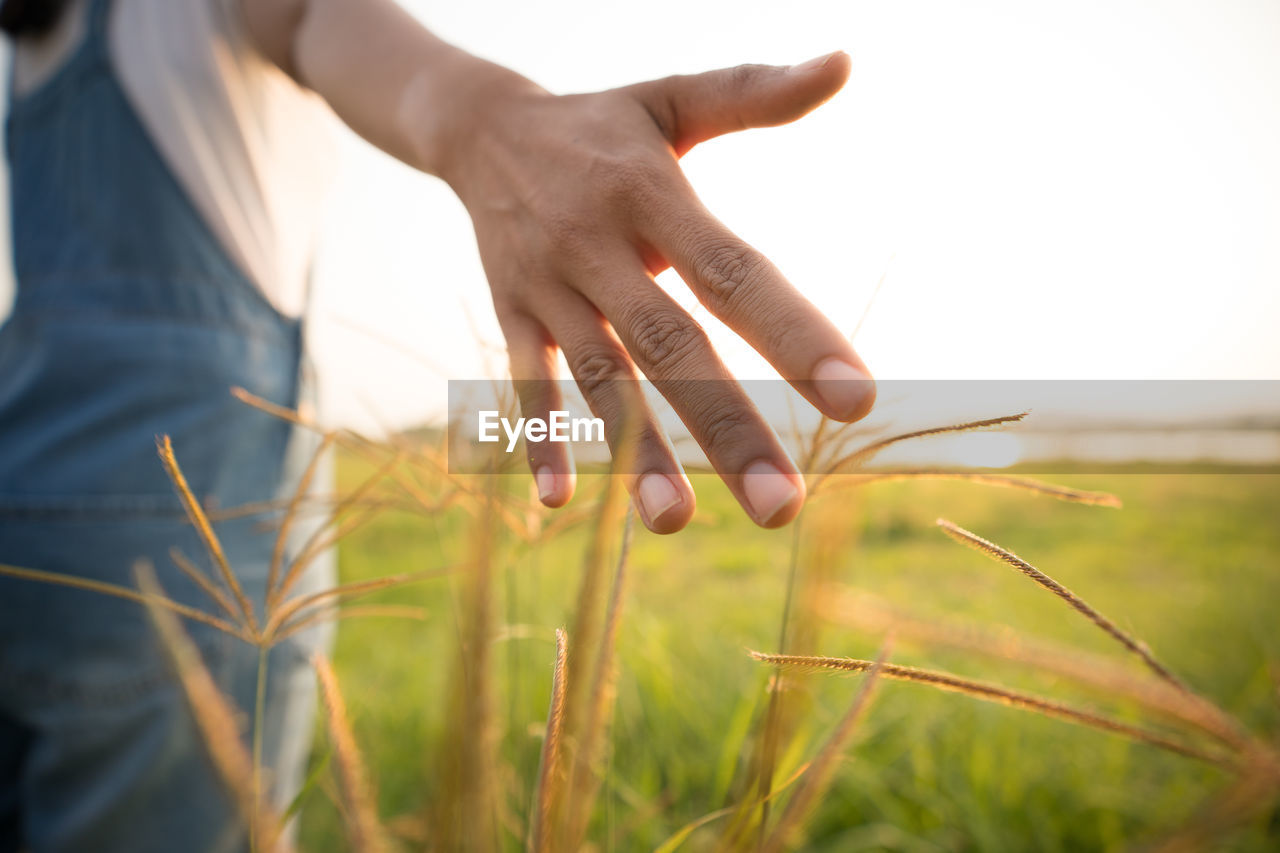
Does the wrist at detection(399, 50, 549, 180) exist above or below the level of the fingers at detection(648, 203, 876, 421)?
above

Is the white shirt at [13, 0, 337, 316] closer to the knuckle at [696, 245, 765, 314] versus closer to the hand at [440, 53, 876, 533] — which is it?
the hand at [440, 53, 876, 533]

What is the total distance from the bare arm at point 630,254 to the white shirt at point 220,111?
715mm

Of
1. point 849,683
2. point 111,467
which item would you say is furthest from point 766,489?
point 849,683

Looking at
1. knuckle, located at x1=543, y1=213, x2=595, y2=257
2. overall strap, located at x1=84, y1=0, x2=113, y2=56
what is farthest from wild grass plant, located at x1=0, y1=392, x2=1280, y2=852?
overall strap, located at x1=84, y1=0, x2=113, y2=56

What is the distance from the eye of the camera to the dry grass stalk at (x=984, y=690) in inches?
15.3

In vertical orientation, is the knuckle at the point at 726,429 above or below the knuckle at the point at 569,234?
below

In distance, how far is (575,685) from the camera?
0.44 metres

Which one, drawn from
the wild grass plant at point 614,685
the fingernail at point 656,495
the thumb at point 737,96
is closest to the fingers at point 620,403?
the fingernail at point 656,495

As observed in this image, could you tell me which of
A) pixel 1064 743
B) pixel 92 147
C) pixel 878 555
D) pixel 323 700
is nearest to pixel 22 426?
pixel 92 147

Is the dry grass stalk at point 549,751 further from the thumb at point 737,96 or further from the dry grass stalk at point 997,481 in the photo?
the thumb at point 737,96

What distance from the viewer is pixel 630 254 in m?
0.74

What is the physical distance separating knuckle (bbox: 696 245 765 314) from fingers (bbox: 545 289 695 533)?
4.5 inches

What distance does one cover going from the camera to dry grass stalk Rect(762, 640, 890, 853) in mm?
364

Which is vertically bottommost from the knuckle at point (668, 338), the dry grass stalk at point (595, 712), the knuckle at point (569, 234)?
the dry grass stalk at point (595, 712)
